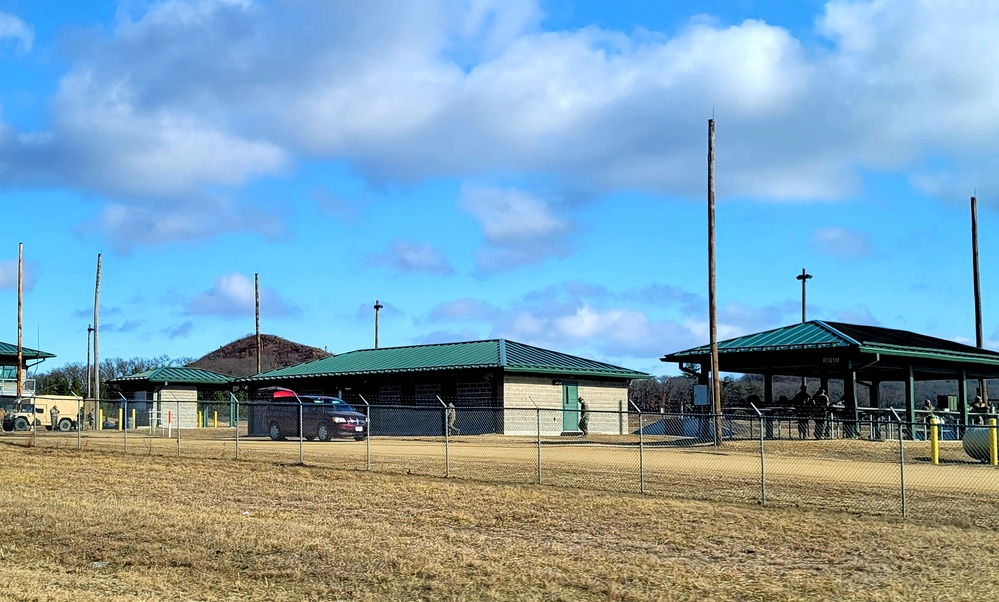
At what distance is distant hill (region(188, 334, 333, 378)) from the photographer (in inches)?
4080

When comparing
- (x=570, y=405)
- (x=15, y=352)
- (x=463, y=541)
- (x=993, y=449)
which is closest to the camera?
(x=463, y=541)

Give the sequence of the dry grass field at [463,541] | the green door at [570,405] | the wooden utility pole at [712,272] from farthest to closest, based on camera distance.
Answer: the green door at [570,405]
the wooden utility pole at [712,272]
the dry grass field at [463,541]

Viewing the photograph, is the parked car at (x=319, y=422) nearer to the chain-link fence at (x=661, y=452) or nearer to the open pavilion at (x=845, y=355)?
the chain-link fence at (x=661, y=452)

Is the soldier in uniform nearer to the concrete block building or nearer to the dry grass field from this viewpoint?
the concrete block building

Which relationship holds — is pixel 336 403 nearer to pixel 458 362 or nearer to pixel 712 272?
pixel 458 362

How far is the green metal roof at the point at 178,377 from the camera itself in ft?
175

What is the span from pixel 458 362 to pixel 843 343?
1539 cm

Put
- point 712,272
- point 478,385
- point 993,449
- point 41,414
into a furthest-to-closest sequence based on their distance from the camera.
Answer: point 41,414 → point 478,385 → point 712,272 → point 993,449

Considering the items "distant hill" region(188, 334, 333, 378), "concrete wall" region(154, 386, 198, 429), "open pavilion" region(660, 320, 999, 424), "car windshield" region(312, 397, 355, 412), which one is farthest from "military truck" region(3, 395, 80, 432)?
"distant hill" region(188, 334, 333, 378)

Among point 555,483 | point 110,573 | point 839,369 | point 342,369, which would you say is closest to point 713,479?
point 555,483

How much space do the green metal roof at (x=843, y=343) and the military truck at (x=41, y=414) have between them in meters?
25.1

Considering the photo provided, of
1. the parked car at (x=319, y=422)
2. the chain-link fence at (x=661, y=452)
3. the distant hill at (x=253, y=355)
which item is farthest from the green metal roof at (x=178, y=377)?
the distant hill at (x=253, y=355)

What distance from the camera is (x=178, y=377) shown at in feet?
178

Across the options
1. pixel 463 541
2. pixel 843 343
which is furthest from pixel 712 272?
pixel 463 541
